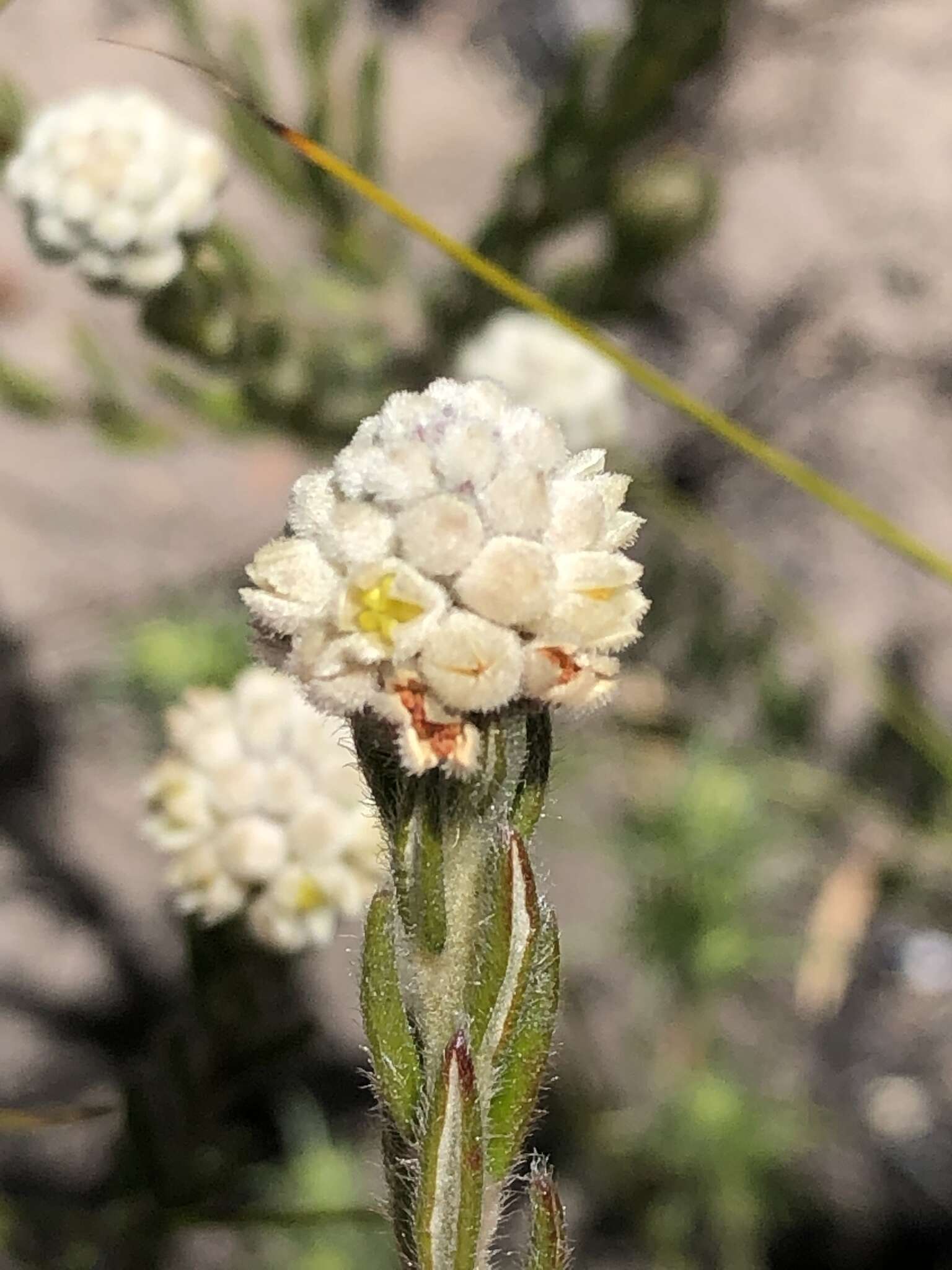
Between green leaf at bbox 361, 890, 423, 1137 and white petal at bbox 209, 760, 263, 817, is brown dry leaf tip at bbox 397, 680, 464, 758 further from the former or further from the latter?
white petal at bbox 209, 760, 263, 817

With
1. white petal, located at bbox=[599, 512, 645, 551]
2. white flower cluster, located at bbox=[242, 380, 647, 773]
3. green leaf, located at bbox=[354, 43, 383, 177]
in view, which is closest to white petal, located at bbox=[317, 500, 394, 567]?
white flower cluster, located at bbox=[242, 380, 647, 773]

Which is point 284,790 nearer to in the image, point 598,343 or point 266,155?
point 598,343

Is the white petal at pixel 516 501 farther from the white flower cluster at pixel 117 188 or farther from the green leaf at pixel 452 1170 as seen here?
the white flower cluster at pixel 117 188

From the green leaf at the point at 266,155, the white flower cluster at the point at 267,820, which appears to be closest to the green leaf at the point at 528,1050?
the white flower cluster at the point at 267,820

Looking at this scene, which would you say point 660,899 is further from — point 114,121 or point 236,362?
point 114,121

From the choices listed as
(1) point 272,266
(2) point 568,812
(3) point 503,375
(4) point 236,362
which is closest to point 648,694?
A: (2) point 568,812

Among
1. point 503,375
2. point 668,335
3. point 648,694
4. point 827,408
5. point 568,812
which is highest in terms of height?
point 668,335
